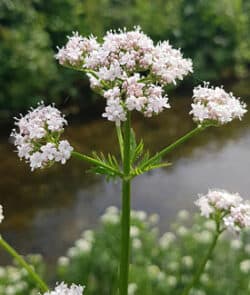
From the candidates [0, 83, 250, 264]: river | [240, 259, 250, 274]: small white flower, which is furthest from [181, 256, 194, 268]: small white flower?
[0, 83, 250, 264]: river

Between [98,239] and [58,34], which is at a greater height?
[58,34]

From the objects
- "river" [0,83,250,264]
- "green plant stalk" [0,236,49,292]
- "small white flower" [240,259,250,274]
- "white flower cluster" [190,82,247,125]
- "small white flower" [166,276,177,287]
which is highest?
"river" [0,83,250,264]

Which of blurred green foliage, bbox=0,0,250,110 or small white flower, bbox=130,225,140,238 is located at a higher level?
blurred green foliage, bbox=0,0,250,110

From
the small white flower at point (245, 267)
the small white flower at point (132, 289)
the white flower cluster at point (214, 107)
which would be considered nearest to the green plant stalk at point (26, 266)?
the white flower cluster at point (214, 107)

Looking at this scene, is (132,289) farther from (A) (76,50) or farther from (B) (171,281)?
(A) (76,50)

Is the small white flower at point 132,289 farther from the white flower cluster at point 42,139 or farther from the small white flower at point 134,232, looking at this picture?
the white flower cluster at point 42,139

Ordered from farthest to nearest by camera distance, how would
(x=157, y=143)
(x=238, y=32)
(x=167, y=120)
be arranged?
(x=238, y=32) → (x=167, y=120) → (x=157, y=143)

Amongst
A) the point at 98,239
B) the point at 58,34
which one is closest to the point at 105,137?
the point at 58,34

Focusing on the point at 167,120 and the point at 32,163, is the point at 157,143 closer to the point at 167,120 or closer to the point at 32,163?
the point at 167,120

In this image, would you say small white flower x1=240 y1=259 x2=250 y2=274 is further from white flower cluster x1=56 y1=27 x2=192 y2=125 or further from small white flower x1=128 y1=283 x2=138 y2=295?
white flower cluster x1=56 y1=27 x2=192 y2=125

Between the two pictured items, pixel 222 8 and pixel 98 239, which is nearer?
pixel 98 239
